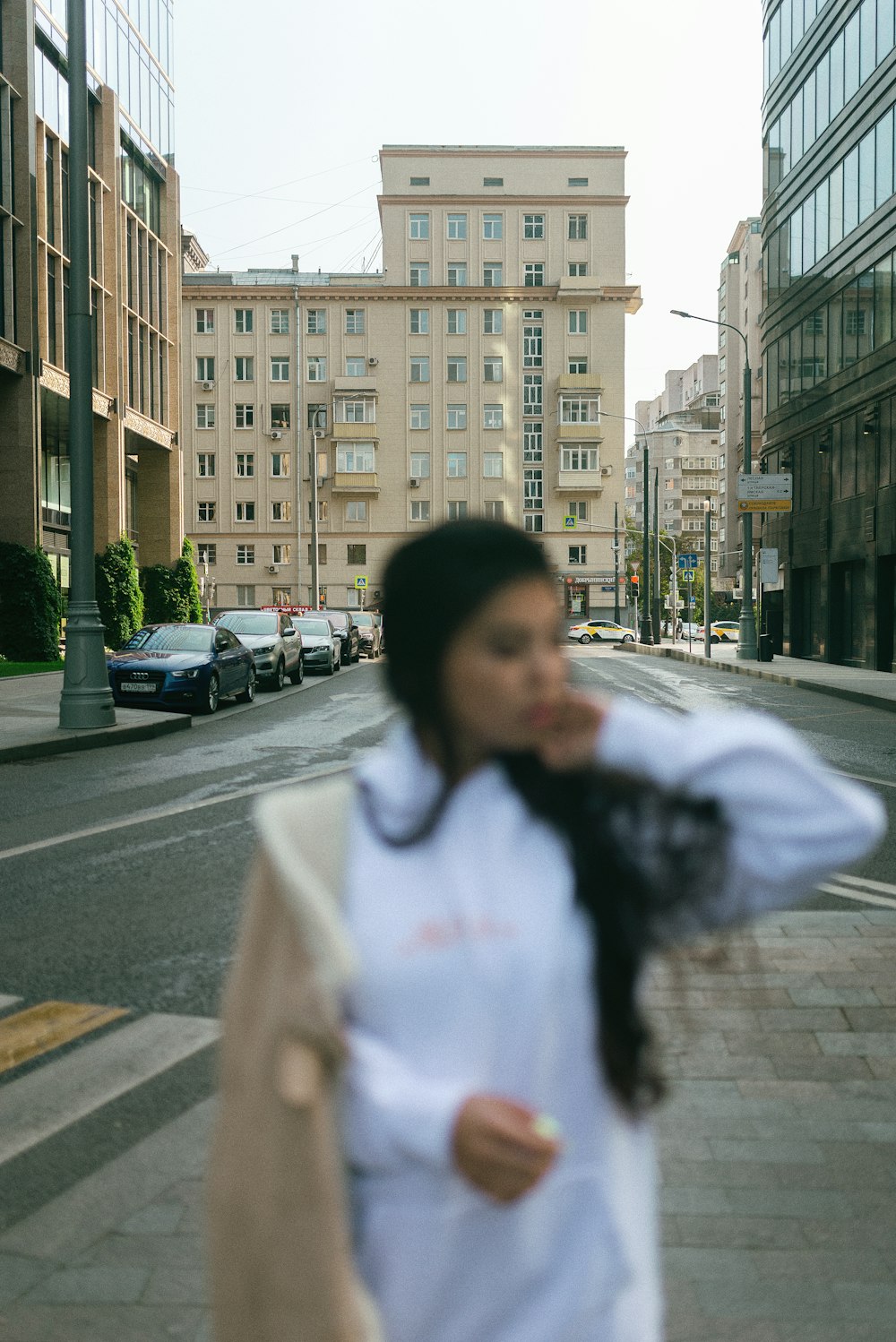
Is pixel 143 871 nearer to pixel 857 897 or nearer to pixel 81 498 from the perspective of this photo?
pixel 857 897

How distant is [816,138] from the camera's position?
119ft

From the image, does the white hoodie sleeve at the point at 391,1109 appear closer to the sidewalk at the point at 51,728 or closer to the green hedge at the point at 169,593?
the sidewalk at the point at 51,728

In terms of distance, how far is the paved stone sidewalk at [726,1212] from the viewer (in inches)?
109

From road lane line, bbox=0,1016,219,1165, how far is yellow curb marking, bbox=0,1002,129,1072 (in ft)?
0.43

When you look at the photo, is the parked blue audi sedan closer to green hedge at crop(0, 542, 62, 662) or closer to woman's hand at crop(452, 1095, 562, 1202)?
green hedge at crop(0, 542, 62, 662)

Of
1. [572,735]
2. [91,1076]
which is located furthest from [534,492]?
[572,735]

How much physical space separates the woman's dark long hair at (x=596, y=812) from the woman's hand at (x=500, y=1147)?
0.53ft

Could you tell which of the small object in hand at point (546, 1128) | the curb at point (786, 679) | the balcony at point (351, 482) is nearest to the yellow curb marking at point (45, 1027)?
the small object in hand at point (546, 1128)

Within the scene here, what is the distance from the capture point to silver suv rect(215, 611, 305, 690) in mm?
24766

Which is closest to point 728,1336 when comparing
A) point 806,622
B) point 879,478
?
point 879,478

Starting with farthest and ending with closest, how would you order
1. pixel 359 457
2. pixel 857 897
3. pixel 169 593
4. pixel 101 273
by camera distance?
pixel 359 457 → pixel 169 593 → pixel 101 273 → pixel 857 897

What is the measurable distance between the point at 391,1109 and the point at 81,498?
15.4m

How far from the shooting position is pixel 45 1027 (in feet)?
16.0

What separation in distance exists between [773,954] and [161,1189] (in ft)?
10.9
